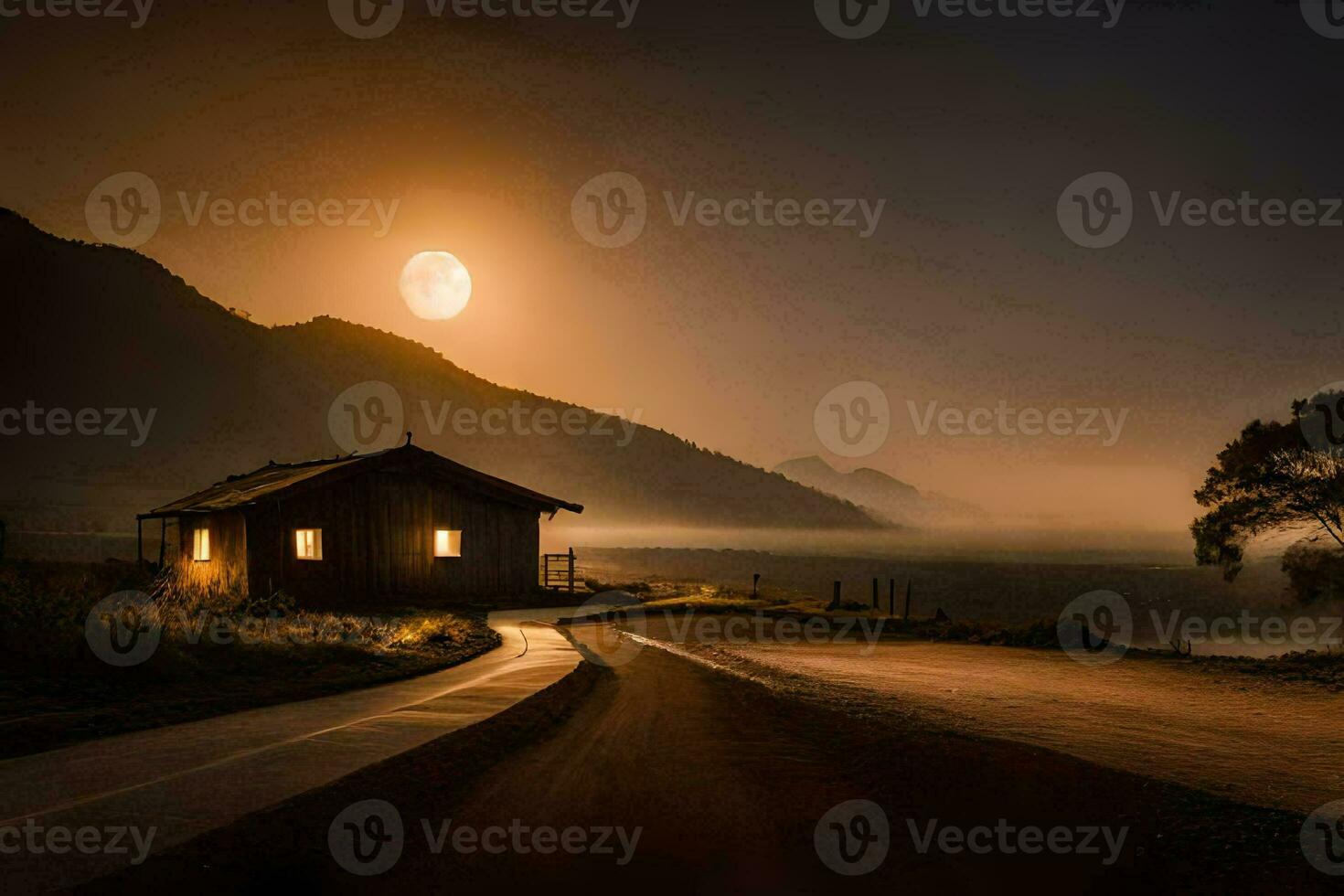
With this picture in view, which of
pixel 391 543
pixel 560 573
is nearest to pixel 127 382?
pixel 560 573

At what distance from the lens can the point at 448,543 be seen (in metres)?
35.4

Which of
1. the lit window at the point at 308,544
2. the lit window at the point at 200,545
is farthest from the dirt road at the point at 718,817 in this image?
the lit window at the point at 200,545

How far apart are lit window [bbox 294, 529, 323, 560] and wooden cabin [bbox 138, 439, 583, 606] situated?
33 millimetres

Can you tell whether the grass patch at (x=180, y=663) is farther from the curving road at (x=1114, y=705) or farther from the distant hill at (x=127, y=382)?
the distant hill at (x=127, y=382)

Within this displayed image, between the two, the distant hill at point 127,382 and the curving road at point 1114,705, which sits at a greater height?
the distant hill at point 127,382

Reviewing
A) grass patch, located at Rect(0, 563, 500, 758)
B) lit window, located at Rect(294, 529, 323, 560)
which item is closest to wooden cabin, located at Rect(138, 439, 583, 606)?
lit window, located at Rect(294, 529, 323, 560)

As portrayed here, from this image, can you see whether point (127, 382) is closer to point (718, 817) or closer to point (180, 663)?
point (180, 663)

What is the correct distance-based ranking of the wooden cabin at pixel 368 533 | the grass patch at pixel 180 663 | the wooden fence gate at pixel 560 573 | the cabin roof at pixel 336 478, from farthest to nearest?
the wooden fence gate at pixel 560 573
the cabin roof at pixel 336 478
the wooden cabin at pixel 368 533
the grass patch at pixel 180 663

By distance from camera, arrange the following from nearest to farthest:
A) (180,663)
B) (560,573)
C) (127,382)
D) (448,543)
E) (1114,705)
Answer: (180,663), (1114,705), (448,543), (560,573), (127,382)

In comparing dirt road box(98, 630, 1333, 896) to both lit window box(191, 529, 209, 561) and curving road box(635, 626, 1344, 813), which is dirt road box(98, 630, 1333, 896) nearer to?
curving road box(635, 626, 1344, 813)

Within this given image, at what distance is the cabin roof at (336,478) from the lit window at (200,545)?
1043 millimetres

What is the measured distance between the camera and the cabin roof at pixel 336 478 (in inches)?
1251

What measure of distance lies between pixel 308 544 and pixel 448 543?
5.25 meters

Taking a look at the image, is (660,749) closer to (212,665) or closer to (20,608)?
(212,665)
